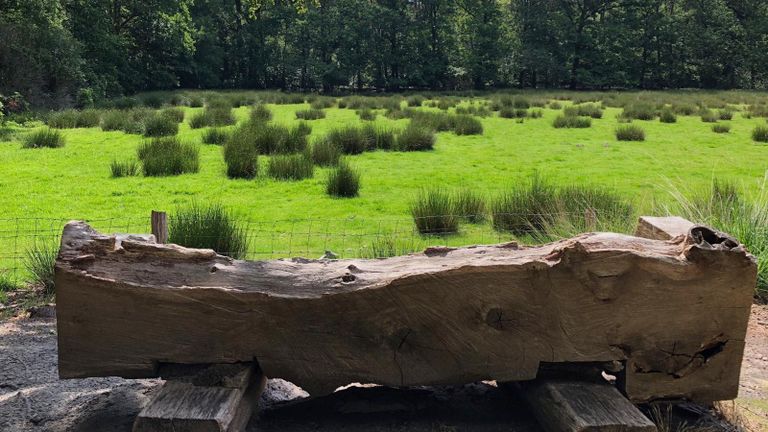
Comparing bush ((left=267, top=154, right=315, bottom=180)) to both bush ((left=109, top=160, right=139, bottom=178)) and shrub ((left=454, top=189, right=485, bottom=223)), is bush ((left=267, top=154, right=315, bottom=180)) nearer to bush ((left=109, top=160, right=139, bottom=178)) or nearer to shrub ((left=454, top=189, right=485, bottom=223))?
bush ((left=109, top=160, right=139, bottom=178))

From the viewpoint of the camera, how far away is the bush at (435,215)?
334 inches

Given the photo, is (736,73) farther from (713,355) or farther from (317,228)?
(713,355)

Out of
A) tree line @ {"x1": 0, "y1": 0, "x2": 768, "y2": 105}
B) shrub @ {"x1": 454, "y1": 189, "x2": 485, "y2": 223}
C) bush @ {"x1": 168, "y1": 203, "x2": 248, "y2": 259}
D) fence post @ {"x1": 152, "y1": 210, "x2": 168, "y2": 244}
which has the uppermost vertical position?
tree line @ {"x1": 0, "y1": 0, "x2": 768, "y2": 105}

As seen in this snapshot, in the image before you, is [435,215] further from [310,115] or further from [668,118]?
[668,118]

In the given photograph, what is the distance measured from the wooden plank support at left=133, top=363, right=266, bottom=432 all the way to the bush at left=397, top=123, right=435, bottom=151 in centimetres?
1238

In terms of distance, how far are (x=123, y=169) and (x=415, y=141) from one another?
6.30 metres

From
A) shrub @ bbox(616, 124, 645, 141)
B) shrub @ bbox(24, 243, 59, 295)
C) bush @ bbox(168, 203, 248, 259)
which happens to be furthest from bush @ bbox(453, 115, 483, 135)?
shrub @ bbox(24, 243, 59, 295)

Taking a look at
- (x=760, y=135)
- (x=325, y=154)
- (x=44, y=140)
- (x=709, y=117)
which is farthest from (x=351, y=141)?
(x=709, y=117)

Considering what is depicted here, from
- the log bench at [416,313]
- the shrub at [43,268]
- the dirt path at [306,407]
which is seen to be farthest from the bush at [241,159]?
the log bench at [416,313]

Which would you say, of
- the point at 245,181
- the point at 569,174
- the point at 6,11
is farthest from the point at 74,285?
the point at 6,11

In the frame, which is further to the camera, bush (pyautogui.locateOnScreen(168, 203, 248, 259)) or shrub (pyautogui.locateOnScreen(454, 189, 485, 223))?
shrub (pyautogui.locateOnScreen(454, 189, 485, 223))

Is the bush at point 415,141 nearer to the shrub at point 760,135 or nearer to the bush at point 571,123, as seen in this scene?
the bush at point 571,123

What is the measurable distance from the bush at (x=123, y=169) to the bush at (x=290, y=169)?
2457 millimetres

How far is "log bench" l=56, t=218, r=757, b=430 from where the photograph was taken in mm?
3068
